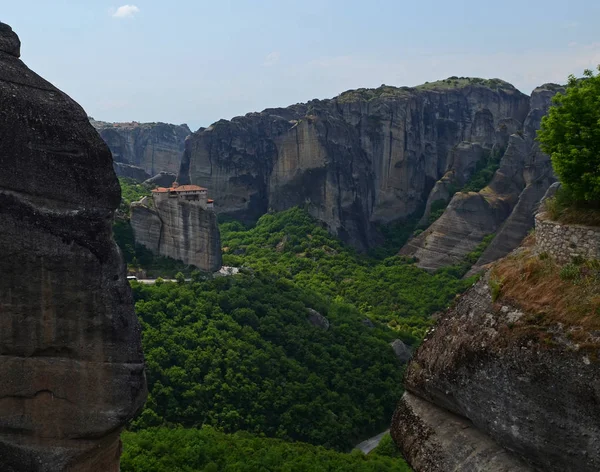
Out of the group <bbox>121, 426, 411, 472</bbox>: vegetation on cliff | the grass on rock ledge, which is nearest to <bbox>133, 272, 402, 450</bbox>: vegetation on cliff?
<bbox>121, 426, 411, 472</bbox>: vegetation on cliff

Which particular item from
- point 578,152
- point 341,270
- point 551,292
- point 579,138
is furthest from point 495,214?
point 551,292

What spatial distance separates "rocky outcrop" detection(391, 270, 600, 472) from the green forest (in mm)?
14019

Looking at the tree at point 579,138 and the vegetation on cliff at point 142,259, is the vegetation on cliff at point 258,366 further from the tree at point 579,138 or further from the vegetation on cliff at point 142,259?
the tree at point 579,138

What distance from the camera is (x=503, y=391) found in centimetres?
983

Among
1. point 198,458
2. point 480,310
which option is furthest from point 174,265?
point 480,310

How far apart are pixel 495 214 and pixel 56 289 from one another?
55.1 meters

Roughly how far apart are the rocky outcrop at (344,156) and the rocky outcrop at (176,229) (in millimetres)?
27765

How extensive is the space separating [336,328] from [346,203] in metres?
31.0

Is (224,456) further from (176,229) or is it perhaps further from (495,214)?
(495,214)

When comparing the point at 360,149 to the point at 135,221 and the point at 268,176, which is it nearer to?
the point at 268,176

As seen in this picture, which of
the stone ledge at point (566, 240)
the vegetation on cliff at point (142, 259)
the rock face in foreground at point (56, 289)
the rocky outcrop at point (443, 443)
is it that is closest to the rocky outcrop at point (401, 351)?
the vegetation on cliff at point (142, 259)

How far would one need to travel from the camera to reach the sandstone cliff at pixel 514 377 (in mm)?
9023

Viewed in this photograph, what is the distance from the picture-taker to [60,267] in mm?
12523

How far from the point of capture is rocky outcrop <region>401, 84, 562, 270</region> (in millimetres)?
56719
